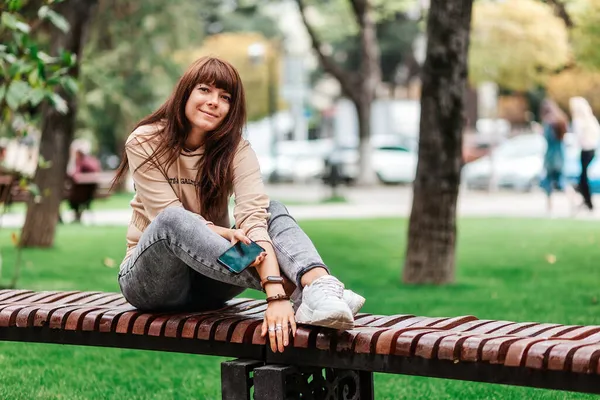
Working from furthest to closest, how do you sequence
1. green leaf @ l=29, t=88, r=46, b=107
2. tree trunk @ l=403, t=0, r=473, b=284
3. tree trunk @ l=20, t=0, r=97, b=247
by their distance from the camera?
tree trunk @ l=20, t=0, r=97, b=247 → tree trunk @ l=403, t=0, r=473, b=284 → green leaf @ l=29, t=88, r=46, b=107

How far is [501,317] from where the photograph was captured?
24.1 ft

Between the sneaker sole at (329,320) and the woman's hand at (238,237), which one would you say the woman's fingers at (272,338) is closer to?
the sneaker sole at (329,320)

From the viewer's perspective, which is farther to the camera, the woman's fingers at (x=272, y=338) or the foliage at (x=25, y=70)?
the foliage at (x=25, y=70)

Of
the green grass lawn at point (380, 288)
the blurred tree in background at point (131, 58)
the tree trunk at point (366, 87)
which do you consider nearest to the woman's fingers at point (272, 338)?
the green grass lawn at point (380, 288)

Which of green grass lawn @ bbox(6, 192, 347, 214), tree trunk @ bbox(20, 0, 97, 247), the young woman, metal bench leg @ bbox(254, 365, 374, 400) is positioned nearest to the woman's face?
the young woman

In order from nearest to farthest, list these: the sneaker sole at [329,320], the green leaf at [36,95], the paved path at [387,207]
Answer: the sneaker sole at [329,320] → the green leaf at [36,95] → the paved path at [387,207]

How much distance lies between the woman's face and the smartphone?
63 centimetres

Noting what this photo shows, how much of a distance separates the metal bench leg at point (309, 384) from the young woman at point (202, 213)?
8.2 inches

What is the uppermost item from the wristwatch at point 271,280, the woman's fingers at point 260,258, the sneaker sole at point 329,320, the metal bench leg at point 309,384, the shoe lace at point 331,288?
the woman's fingers at point 260,258

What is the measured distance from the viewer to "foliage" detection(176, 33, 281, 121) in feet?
189

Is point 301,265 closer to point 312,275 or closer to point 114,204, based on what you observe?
point 312,275

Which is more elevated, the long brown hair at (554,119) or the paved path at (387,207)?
the long brown hair at (554,119)

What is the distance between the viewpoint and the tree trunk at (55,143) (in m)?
12.6

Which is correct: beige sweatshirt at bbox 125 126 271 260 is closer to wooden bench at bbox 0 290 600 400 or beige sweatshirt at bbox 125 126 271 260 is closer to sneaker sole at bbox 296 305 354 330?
wooden bench at bbox 0 290 600 400
